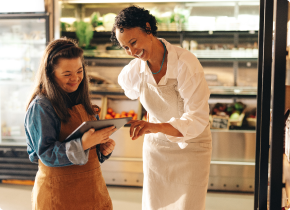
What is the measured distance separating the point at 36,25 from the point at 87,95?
270 cm

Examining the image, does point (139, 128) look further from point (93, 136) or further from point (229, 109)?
point (229, 109)

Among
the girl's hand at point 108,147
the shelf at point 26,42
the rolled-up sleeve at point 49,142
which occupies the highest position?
the shelf at point 26,42

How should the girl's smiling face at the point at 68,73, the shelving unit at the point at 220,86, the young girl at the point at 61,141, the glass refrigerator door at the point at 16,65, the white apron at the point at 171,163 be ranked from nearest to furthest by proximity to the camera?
the young girl at the point at 61,141 < the girl's smiling face at the point at 68,73 < the white apron at the point at 171,163 < the shelving unit at the point at 220,86 < the glass refrigerator door at the point at 16,65

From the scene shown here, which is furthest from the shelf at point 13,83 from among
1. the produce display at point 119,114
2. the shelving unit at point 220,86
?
the produce display at point 119,114

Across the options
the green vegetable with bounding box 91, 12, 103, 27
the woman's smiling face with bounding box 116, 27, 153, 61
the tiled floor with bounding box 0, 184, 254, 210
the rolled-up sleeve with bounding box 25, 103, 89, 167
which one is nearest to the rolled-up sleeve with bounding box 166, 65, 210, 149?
the woman's smiling face with bounding box 116, 27, 153, 61

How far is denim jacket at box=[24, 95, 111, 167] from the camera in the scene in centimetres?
128

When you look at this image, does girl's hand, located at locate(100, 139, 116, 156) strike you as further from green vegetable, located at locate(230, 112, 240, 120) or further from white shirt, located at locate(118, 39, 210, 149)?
green vegetable, located at locate(230, 112, 240, 120)

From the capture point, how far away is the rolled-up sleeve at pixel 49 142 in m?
→ 1.28

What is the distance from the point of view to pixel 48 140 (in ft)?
4.31

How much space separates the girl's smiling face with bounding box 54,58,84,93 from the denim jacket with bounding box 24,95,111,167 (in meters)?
0.13

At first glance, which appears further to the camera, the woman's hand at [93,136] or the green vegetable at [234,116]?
the green vegetable at [234,116]

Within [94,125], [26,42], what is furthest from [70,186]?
[26,42]

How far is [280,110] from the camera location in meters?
1.03

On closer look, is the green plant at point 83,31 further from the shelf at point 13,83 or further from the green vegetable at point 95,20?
the shelf at point 13,83
